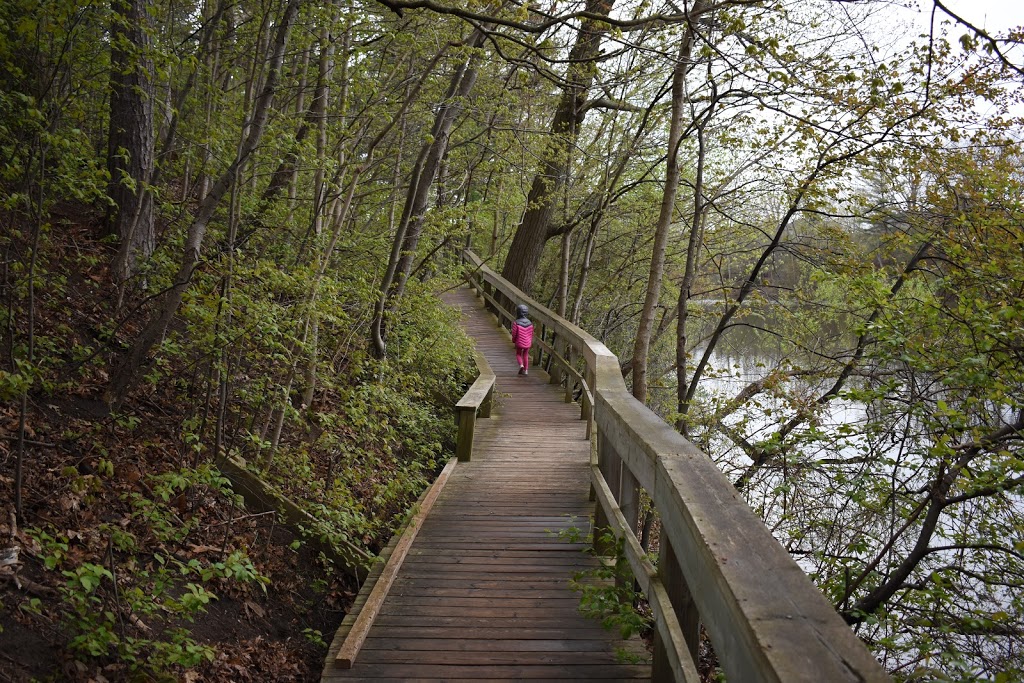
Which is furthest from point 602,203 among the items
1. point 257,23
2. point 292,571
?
point 292,571

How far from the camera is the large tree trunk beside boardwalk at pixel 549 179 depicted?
41.7 ft

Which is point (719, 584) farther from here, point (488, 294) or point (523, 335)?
point (488, 294)

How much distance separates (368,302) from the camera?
8.83m

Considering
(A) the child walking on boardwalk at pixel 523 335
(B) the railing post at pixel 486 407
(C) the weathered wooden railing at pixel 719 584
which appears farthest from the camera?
(A) the child walking on boardwalk at pixel 523 335

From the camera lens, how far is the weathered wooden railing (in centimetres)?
155

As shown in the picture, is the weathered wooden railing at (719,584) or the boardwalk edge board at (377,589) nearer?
the weathered wooden railing at (719,584)

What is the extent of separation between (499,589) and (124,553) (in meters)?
2.29

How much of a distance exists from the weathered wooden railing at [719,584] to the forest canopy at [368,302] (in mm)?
1122

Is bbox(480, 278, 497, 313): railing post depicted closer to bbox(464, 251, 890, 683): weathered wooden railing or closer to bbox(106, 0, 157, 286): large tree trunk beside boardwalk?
bbox(106, 0, 157, 286): large tree trunk beside boardwalk

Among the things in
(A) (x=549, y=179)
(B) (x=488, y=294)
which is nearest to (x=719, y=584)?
(A) (x=549, y=179)

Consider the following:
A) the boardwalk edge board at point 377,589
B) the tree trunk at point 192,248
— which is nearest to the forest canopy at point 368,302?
the tree trunk at point 192,248

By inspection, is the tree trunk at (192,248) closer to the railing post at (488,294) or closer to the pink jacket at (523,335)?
the pink jacket at (523,335)

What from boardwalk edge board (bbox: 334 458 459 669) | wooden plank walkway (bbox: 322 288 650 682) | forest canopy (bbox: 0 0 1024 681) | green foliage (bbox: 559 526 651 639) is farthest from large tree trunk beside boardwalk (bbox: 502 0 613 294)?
green foliage (bbox: 559 526 651 639)

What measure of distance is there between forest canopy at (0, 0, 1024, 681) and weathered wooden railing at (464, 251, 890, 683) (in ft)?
3.68
